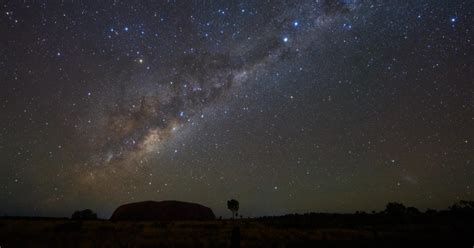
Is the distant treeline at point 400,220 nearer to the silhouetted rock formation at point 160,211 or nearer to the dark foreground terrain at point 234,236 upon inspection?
the dark foreground terrain at point 234,236

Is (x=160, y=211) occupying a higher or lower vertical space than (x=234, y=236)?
lower

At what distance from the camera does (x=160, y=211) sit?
88.4m

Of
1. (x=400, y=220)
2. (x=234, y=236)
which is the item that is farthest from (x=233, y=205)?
(x=234, y=236)

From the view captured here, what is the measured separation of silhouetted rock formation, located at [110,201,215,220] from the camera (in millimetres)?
87062

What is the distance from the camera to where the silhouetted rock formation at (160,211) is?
87.1 m

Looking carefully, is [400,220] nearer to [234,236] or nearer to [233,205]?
[234,236]

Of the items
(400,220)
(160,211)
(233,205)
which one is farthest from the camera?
(233,205)

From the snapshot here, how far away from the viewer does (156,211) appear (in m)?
88.2

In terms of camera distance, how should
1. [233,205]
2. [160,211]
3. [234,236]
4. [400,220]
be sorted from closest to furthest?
[234,236] < [400,220] < [160,211] < [233,205]

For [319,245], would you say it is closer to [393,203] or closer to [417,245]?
[417,245]

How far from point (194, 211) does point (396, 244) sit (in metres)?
75.1

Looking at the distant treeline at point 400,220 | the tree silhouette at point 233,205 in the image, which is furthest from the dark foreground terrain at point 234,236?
the tree silhouette at point 233,205

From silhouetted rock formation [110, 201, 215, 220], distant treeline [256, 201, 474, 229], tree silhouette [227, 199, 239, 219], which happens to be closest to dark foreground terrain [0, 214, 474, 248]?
distant treeline [256, 201, 474, 229]

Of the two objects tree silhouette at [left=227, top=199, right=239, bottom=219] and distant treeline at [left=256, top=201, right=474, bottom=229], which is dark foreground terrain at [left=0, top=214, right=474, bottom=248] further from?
tree silhouette at [left=227, top=199, right=239, bottom=219]
